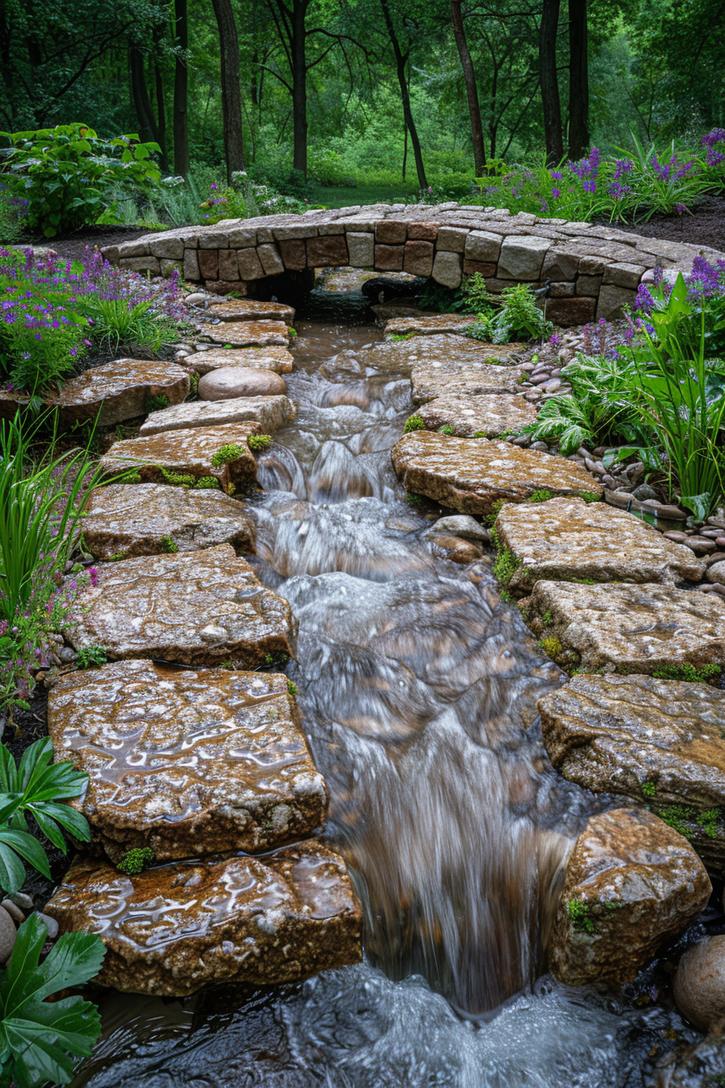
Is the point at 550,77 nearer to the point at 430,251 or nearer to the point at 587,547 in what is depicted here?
the point at 430,251

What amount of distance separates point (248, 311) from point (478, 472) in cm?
400

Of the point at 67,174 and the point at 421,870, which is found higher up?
the point at 67,174

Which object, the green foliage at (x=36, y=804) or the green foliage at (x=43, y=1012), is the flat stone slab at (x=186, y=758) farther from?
the green foliage at (x=43, y=1012)

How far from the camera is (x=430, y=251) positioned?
7297 millimetres

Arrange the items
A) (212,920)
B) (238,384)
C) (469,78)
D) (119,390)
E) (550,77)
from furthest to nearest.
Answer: (550,77)
(469,78)
(238,384)
(119,390)
(212,920)

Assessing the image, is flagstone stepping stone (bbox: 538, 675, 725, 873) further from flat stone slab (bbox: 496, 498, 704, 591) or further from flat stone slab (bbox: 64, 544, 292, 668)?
flat stone slab (bbox: 64, 544, 292, 668)

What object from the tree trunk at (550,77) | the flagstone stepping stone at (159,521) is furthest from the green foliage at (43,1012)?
the tree trunk at (550,77)

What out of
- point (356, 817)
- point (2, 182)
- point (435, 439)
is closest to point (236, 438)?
point (435, 439)

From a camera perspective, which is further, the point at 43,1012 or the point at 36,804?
the point at 36,804

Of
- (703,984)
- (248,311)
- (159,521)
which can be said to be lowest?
(703,984)

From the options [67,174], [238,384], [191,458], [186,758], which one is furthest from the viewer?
[67,174]

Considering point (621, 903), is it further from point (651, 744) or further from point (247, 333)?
point (247, 333)

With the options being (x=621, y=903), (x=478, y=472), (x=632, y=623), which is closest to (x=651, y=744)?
(x=621, y=903)

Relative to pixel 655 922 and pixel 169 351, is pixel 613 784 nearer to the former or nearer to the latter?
pixel 655 922
